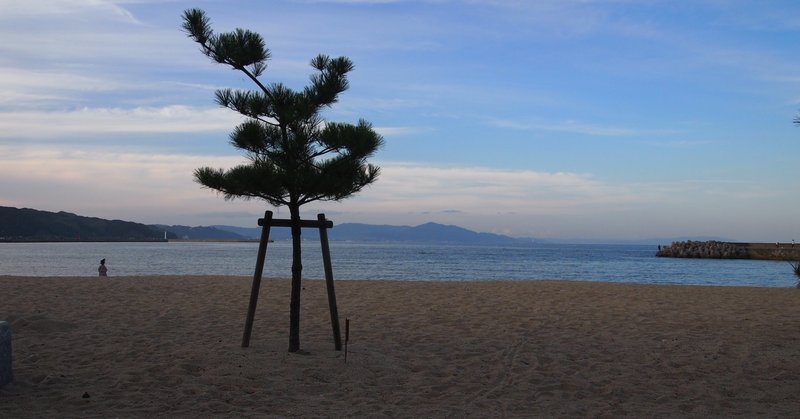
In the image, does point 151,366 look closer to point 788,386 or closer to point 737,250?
point 788,386

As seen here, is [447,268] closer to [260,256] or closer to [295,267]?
[295,267]

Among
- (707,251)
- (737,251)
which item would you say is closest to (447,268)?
(707,251)

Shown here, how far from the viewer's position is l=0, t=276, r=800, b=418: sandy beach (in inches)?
259

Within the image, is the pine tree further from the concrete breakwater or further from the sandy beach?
the concrete breakwater

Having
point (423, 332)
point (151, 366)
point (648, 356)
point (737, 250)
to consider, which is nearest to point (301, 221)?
point (151, 366)

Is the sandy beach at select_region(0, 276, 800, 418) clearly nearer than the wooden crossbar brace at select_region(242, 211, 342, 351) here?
Yes

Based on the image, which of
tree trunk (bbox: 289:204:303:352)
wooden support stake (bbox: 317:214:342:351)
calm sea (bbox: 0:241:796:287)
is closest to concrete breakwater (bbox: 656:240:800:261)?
calm sea (bbox: 0:241:796:287)

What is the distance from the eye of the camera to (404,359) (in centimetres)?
850

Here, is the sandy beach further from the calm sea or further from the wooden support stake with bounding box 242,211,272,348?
the calm sea

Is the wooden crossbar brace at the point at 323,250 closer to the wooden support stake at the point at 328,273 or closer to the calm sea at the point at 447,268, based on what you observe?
the wooden support stake at the point at 328,273

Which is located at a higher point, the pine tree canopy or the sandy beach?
the pine tree canopy

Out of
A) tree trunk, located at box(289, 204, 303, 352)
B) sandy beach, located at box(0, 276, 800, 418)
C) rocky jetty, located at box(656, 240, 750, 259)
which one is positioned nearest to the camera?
sandy beach, located at box(0, 276, 800, 418)

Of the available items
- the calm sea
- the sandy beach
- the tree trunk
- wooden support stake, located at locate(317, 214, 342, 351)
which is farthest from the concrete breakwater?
the tree trunk

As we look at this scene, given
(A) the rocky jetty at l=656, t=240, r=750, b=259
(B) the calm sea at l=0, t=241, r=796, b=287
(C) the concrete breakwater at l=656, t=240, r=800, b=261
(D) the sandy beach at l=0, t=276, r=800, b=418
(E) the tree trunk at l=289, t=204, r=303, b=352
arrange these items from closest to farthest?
(D) the sandy beach at l=0, t=276, r=800, b=418 → (E) the tree trunk at l=289, t=204, r=303, b=352 → (B) the calm sea at l=0, t=241, r=796, b=287 → (C) the concrete breakwater at l=656, t=240, r=800, b=261 → (A) the rocky jetty at l=656, t=240, r=750, b=259
